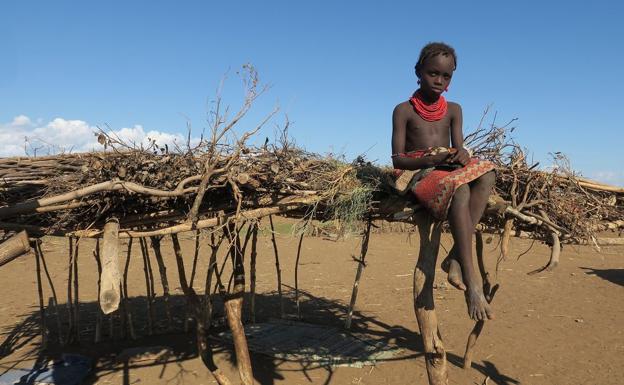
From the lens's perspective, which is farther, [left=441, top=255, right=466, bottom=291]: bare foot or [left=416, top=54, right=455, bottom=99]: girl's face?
[left=416, top=54, right=455, bottom=99]: girl's face

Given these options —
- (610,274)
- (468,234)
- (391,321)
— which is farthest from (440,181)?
(610,274)

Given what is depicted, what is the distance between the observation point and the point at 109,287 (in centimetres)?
290

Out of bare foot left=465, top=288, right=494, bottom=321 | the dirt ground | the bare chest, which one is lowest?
the dirt ground

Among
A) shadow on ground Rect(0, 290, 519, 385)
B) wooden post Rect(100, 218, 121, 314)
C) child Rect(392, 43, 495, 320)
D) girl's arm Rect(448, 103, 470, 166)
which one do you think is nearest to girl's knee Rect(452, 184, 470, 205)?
child Rect(392, 43, 495, 320)

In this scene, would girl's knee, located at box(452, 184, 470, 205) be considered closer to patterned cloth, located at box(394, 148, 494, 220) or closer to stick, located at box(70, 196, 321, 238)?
patterned cloth, located at box(394, 148, 494, 220)

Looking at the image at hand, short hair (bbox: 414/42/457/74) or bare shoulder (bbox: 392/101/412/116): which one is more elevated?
short hair (bbox: 414/42/457/74)

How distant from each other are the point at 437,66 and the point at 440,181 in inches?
36.0

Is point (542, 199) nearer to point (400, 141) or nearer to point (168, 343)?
point (400, 141)

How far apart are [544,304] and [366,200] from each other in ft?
25.8

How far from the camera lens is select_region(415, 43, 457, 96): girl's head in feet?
11.9

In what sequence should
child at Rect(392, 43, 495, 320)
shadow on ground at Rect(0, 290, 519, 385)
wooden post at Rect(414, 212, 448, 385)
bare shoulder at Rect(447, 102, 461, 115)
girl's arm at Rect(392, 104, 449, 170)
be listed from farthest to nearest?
shadow on ground at Rect(0, 290, 519, 385)
bare shoulder at Rect(447, 102, 461, 115)
wooden post at Rect(414, 212, 448, 385)
girl's arm at Rect(392, 104, 449, 170)
child at Rect(392, 43, 495, 320)

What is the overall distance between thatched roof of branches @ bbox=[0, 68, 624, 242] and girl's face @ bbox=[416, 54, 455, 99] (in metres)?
0.81

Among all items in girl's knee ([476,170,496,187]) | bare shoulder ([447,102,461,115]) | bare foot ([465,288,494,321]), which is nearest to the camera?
bare foot ([465,288,494,321])

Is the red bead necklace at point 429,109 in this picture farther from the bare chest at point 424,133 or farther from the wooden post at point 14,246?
the wooden post at point 14,246
